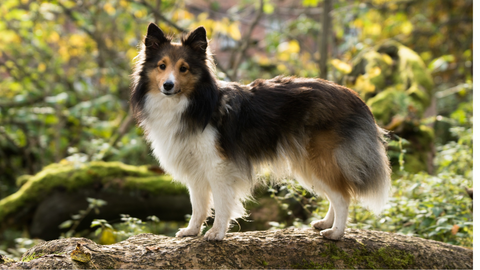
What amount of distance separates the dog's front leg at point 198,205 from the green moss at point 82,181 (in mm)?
2138

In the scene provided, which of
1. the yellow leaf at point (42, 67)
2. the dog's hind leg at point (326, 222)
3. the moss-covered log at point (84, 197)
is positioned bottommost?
the moss-covered log at point (84, 197)

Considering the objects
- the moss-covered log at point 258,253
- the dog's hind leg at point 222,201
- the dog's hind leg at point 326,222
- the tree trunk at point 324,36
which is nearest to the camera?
the moss-covered log at point 258,253

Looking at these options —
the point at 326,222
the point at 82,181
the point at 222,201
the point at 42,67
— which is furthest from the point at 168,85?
the point at 42,67

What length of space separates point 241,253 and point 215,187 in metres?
0.56

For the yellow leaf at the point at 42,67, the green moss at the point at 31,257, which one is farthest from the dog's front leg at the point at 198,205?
the yellow leaf at the point at 42,67

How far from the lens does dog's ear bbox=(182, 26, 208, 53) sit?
11.0 ft

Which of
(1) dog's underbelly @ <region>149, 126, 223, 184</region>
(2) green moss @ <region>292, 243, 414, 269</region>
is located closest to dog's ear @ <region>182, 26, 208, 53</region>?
(1) dog's underbelly @ <region>149, 126, 223, 184</region>

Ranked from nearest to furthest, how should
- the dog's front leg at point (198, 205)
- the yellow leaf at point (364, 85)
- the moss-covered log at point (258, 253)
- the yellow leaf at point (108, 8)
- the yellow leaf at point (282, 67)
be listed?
1. the moss-covered log at point (258, 253)
2. the dog's front leg at point (198, 205)
3. the yellow leaf at point (364, 85)
4. the yellow leaf at point (108, 8)
5. the yellow leaf at point (282, 67)

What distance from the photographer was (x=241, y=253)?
10.0 ft

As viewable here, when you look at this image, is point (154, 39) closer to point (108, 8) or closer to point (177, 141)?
point (177, 141)

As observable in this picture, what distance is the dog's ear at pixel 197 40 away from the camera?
11.0ft

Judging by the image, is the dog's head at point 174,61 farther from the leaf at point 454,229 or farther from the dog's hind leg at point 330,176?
the leaf at point 454,229

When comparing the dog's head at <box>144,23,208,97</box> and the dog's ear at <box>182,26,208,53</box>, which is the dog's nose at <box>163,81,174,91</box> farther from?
the dog's ear at <box>182,26,208,53</box>

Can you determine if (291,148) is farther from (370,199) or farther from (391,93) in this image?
(391,93)
